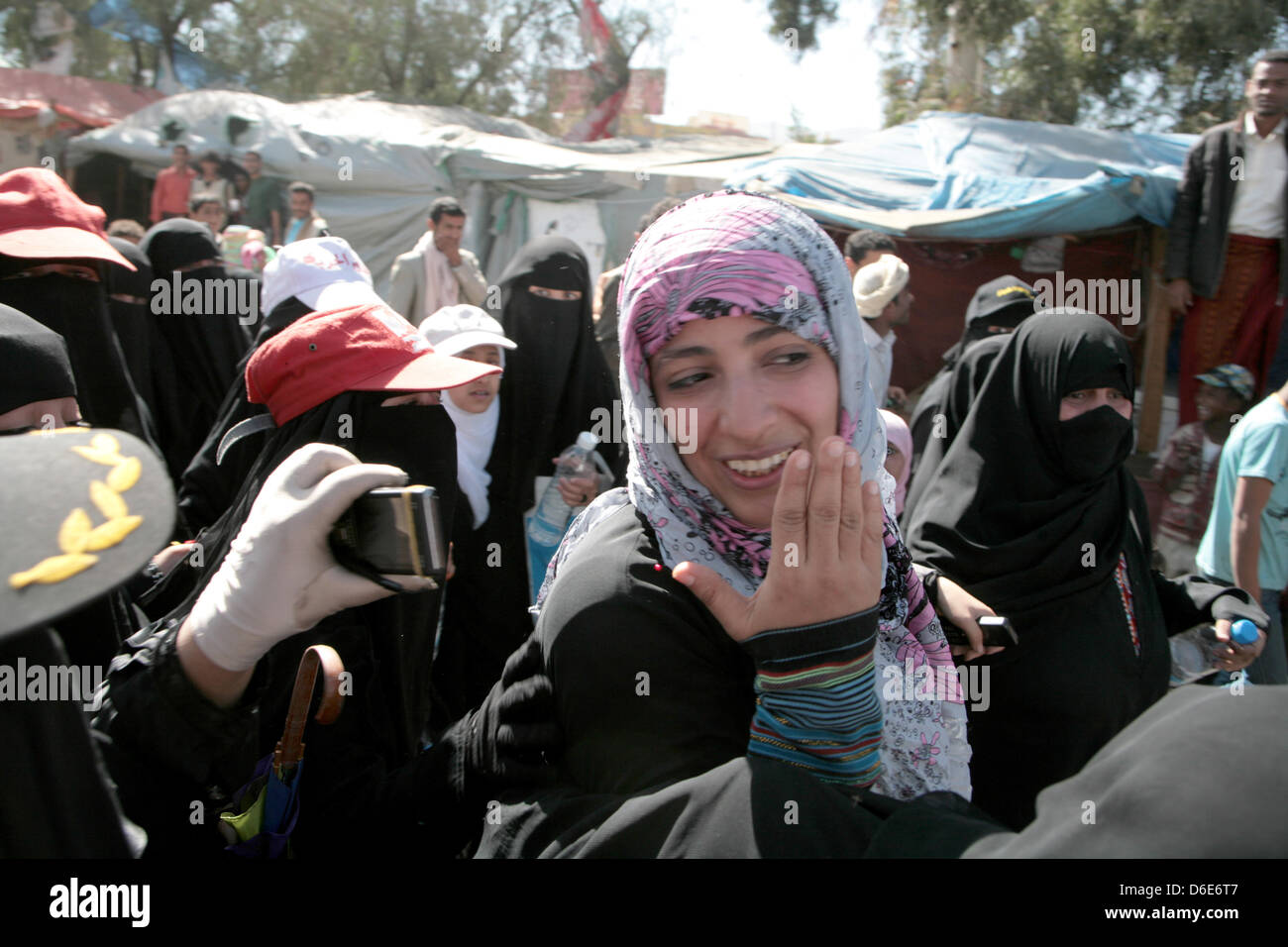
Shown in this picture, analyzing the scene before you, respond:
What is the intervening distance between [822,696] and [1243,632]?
5.45 ft

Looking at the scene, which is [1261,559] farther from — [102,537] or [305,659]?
[102,537]

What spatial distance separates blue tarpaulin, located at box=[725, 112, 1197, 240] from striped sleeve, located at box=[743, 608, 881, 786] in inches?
256

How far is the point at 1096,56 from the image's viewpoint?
12.1 m

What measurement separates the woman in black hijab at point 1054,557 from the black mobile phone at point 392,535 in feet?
5.03

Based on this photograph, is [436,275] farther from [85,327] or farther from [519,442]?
[85,327]

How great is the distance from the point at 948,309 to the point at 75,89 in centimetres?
1589

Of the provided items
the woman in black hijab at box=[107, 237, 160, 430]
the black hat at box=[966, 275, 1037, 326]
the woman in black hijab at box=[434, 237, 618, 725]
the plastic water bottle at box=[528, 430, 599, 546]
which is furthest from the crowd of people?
the black hat at box=[966, 275, 1037, 326]

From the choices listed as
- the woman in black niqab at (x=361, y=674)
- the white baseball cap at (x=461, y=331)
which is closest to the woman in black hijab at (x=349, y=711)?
the woman in black niqab at (x=361, y=674)

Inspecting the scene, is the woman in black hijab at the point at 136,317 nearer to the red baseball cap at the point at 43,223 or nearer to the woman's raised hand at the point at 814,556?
the red baseball cap at the point at 43,223

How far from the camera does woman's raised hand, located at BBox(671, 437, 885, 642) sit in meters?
1.12

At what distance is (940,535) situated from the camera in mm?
2445

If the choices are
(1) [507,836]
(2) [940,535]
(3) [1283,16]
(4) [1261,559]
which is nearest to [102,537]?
(1) [507,836]

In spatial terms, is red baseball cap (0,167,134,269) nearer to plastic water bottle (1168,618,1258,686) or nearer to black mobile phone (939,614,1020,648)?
black mobile phone (939,614,1020,648)

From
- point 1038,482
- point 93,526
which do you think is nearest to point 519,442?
A: point 1038,482
